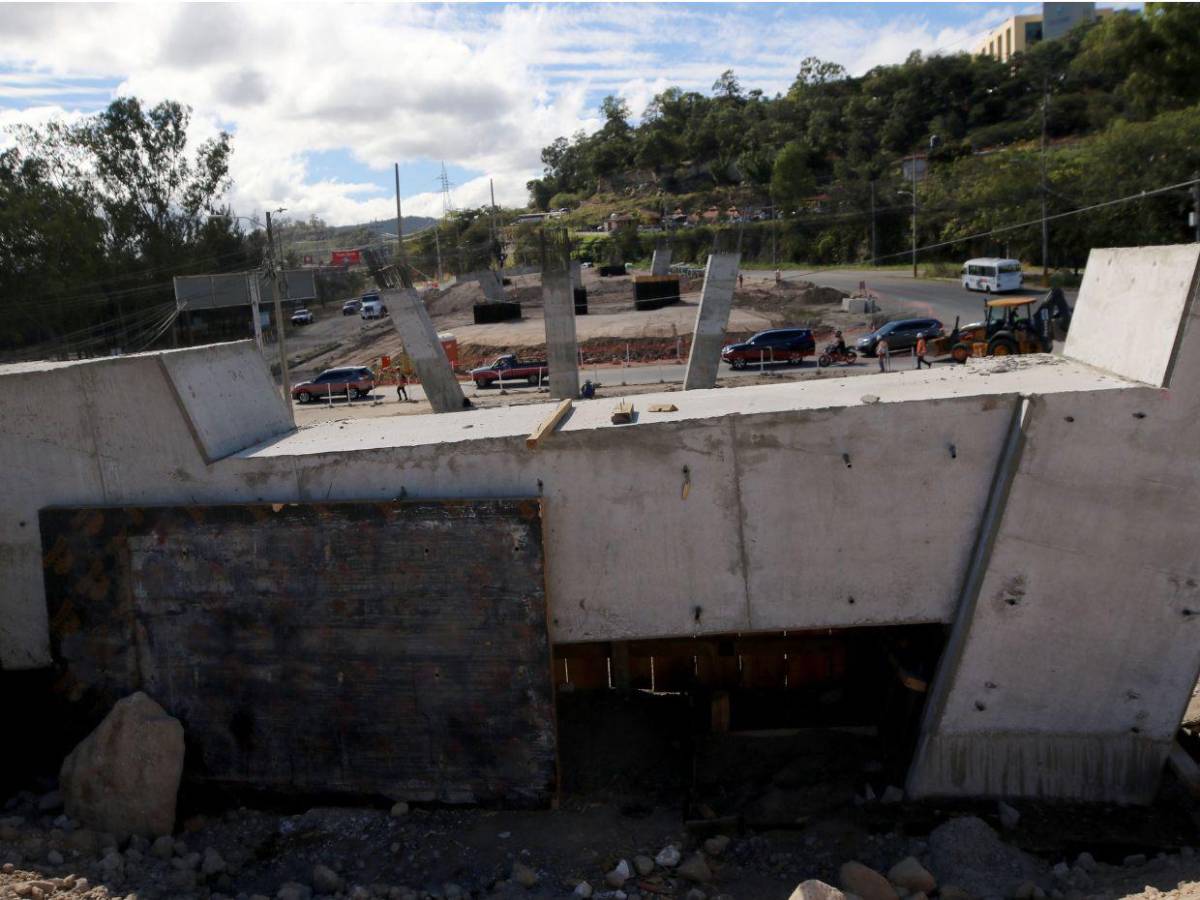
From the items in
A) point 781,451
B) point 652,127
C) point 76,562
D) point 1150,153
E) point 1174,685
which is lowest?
point 1174,685

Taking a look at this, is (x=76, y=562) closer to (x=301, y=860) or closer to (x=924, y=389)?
(x=301, y=860)

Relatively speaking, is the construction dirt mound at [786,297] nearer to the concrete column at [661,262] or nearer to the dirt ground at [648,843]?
the concrete column at [661,262]

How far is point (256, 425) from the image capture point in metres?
7.87

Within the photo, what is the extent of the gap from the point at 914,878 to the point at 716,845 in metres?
1.27

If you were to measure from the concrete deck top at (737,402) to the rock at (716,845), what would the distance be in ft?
9.42

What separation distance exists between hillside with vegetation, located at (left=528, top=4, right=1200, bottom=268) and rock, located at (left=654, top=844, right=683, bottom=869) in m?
43.5

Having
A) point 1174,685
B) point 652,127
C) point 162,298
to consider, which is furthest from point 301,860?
point 652,127

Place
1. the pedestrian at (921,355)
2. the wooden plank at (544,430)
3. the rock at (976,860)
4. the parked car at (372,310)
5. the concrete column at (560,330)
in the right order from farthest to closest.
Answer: the parked car at (372,310) → the pedestrian at (921,355) → the concrete column at (560,330) → the wooden plank at (544,430) → the rock at (976,860)

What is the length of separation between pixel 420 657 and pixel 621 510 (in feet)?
5.81

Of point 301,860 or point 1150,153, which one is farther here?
point 1150,153

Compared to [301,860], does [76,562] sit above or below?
above

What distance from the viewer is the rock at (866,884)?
5605 millimetres

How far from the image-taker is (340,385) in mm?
31812

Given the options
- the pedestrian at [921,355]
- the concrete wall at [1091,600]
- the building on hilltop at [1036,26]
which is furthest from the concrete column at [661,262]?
the building on hilltop at [1036,26]
